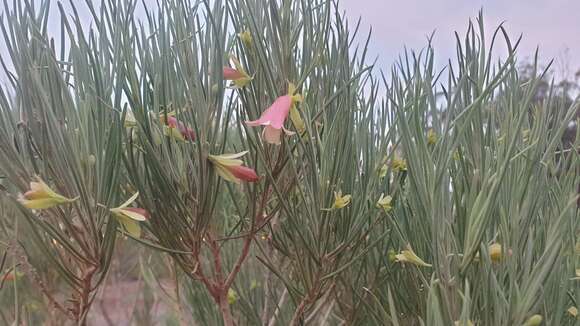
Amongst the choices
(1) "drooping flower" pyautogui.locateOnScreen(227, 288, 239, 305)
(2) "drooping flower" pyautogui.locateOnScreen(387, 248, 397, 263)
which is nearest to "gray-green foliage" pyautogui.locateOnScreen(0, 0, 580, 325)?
(2) "drooping flower" pyautogui.locateOnScreen(387, 248, 397, 263)

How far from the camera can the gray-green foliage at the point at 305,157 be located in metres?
0.61

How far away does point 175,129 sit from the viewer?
0.71 m

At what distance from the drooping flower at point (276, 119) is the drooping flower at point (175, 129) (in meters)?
0.09

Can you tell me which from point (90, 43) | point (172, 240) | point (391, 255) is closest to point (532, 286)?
point (391, 255)

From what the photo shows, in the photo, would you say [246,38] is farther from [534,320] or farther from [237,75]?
[534,320]

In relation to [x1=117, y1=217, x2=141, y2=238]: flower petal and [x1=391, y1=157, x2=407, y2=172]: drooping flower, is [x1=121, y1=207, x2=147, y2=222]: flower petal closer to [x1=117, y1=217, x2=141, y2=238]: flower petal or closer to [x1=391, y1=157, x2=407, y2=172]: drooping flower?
[x1=117, y1=217, x2=141, y2=238]: flower petal

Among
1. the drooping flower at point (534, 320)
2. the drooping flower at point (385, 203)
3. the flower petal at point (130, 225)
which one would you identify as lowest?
the drooping flower at point (534, 320)

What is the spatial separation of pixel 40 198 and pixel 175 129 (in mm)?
172

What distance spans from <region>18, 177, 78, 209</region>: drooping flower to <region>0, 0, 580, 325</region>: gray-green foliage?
3cm

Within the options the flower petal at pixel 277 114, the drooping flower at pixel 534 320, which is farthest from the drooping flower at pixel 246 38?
the drooping flower at pixel 534 320

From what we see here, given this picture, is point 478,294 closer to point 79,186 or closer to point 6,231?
point 79,186

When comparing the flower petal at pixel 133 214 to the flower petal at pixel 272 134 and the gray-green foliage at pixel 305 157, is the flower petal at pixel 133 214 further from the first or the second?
the flower petal at pixel 272 134

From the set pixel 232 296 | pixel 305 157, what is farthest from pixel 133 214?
pixel 232 296

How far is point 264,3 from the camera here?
79 cm
